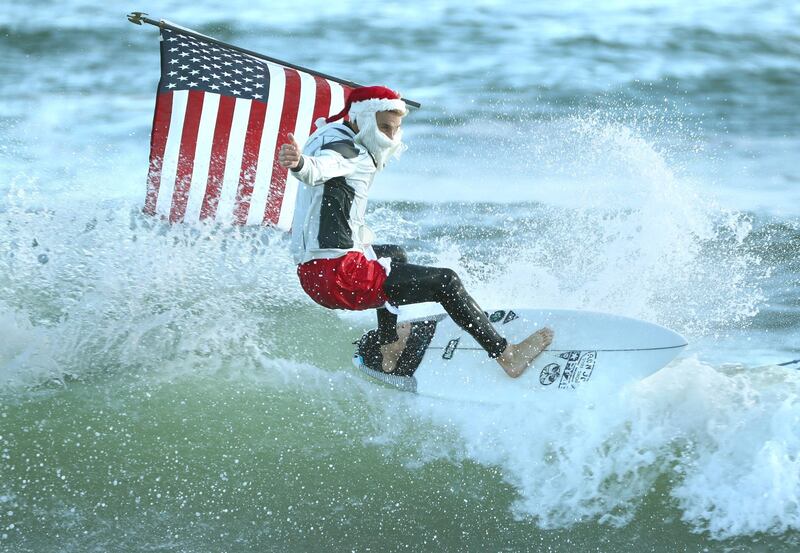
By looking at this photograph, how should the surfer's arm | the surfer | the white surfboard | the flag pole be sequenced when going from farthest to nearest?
1. the flag pole
2. the white surfboard
3. the surfer
4. the surfer's arm

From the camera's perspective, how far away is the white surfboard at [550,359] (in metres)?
5.08

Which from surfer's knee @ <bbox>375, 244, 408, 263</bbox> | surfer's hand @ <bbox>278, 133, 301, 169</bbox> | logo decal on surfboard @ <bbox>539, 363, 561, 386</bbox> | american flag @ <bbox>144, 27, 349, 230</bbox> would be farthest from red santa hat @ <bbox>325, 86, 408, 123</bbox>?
american flag @ <bbox>144, 27, 349, 230</bbox>

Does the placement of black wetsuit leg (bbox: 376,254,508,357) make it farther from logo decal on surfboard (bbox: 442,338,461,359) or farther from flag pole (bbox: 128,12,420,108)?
flag pole (bbox: 128,12,420,108)

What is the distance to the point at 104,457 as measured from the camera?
5.03 meters

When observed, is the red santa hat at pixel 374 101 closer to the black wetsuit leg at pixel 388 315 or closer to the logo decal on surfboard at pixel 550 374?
the black wetsuit leg at pixel 388 315

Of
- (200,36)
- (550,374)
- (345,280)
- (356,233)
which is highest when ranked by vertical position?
(200,36)

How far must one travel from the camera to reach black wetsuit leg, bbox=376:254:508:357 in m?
4.85

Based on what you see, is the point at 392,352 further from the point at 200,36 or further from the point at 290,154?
the point at 200,36

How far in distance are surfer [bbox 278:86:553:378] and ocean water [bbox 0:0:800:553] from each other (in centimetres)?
69

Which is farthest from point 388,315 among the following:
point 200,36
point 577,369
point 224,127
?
point 200,36

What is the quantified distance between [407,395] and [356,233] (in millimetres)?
1019

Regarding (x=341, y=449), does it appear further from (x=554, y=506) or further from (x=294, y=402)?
(x=554, y=506)

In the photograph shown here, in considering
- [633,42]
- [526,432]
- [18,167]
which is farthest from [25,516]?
[633,42]

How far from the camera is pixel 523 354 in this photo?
205 inches
